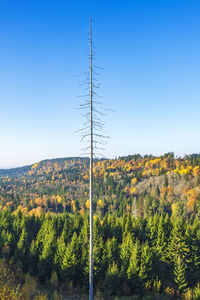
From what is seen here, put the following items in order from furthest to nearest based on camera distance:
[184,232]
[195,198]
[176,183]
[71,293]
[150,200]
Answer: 1. [176,183]
2. [195,198]
3. [150,200]
4. [184,232]
5. [71,293]

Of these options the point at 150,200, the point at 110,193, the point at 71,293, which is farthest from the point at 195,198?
the point at 71,293

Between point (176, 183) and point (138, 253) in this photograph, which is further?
point (176, 183)

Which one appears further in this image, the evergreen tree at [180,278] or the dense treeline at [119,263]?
the evergreen tree at [180,278]

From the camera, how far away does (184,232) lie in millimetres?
39125

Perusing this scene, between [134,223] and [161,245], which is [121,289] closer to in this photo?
[161,245]

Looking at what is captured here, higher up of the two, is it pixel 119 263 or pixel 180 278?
pixel 119 263

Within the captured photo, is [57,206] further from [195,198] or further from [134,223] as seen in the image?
[134,223]

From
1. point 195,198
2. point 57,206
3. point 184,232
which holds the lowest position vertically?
point 57,206

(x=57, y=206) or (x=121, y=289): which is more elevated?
(x=121, y=289)

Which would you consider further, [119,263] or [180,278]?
[119,263]

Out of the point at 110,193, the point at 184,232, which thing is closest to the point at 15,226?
the point at 184,232

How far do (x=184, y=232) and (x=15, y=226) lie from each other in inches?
1595

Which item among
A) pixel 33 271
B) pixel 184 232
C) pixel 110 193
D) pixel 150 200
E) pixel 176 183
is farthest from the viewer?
pixel 110 193

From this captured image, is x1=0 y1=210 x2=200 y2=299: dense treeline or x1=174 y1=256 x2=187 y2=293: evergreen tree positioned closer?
x1=0 y1=210 x2=200 y2=299: dense treeline
